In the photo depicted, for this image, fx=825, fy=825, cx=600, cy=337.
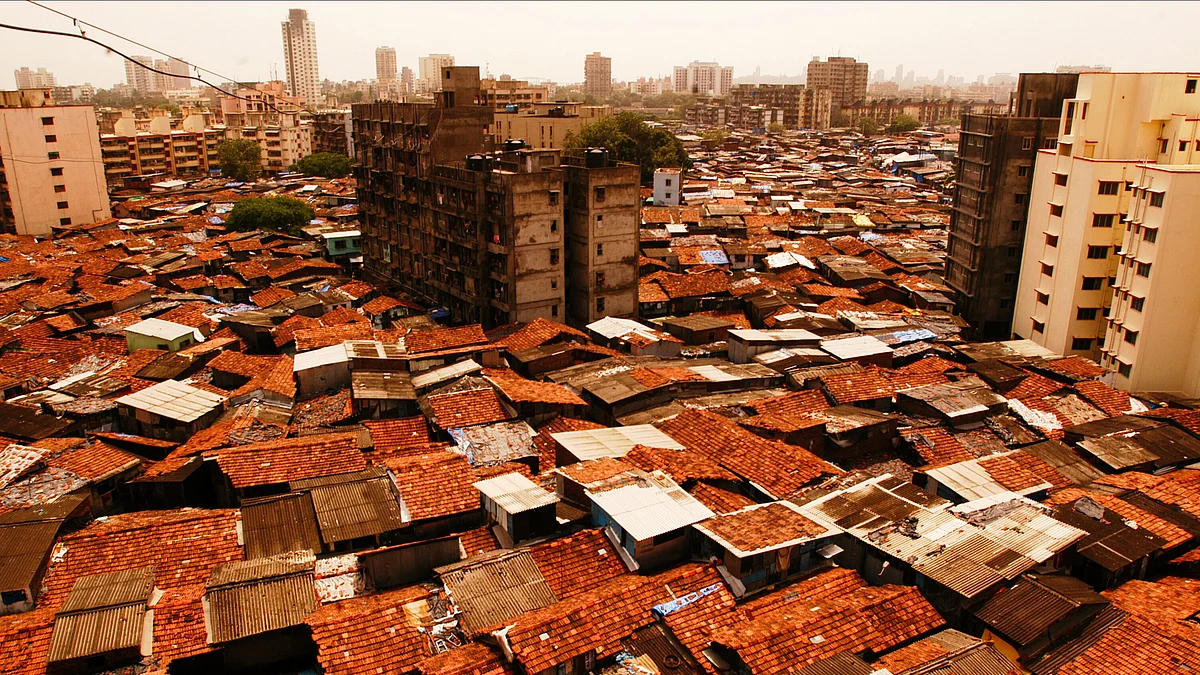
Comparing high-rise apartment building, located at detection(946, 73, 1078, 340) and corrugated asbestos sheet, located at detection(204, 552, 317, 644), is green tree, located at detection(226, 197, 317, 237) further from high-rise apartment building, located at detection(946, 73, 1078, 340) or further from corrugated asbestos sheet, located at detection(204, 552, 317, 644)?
corrugated asbestos sheet, located at detection(204, 552, 317, 644)

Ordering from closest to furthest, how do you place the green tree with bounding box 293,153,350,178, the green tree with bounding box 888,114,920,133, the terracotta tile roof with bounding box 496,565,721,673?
the terracotta tile roof with bounding box 496,565,721,673 < the green tree with bounding box 293,153,350,178 < the green tree with bounding box 888,114,920,133

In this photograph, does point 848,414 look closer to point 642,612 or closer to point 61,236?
point 642,612

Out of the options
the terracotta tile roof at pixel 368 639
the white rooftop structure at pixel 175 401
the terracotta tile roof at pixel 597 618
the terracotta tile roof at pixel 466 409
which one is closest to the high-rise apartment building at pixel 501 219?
the terracotta tile roof at pixel 466 409

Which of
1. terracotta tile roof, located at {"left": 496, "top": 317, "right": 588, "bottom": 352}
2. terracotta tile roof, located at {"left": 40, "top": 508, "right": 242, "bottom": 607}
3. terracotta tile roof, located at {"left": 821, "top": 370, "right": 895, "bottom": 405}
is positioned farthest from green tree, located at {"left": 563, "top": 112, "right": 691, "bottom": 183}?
terracotta tile roof, located at {"left": 40, "top": 508, "right": 242, "bottom": 607}

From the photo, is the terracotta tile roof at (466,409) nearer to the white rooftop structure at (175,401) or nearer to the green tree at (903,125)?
the white rooftop structure at (175,401)

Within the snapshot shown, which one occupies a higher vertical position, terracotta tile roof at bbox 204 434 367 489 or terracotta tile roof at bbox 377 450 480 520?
terracotta tile roof at bbox 377 450 480 520

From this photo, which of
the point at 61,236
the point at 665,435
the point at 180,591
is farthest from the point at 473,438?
the point at 61,236
